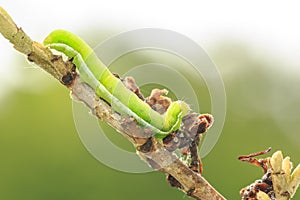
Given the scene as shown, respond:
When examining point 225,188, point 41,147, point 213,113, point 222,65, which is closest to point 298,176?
point 213,113

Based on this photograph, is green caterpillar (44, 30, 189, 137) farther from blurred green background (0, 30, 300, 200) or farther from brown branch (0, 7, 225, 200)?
blurred green background (0, 30, 300, 200)

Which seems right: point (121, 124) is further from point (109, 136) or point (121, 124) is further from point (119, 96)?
point (109, 136)

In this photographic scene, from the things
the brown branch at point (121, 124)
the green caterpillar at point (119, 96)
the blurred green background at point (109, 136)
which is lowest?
the brown branch at point (121, 124)

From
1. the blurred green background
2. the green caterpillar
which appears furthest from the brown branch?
the blurred green background

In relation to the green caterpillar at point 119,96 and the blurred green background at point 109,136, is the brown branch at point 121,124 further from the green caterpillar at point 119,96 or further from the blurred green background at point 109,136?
the blurred green background at point 109,136

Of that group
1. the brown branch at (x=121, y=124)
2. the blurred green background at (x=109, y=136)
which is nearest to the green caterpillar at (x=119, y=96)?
the brown branch at (x=121, y=124)

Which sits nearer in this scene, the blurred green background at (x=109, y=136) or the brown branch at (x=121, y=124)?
the brown branch at (x=121, y=124)

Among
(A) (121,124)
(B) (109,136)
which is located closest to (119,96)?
(A) (121,124)
